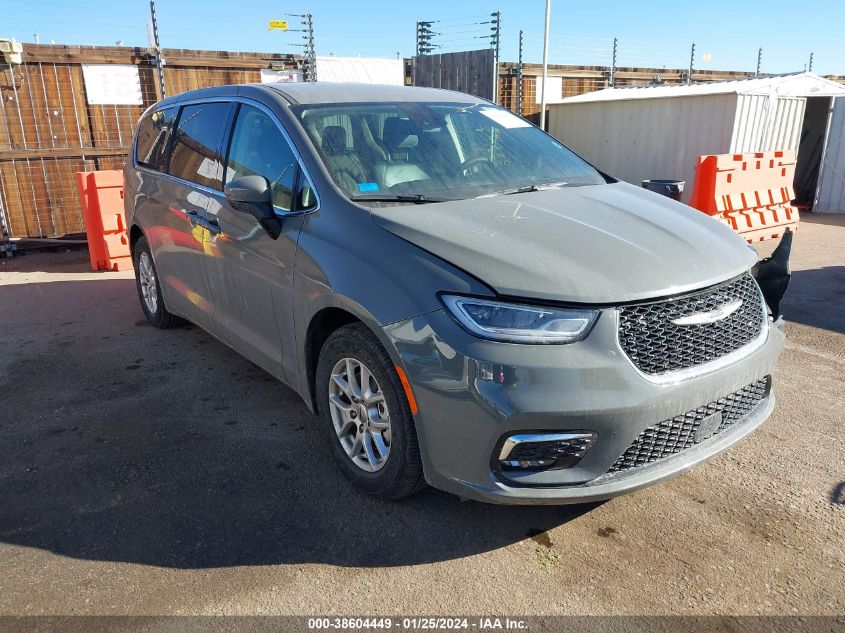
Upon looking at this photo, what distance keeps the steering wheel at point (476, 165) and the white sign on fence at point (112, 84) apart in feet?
26.3

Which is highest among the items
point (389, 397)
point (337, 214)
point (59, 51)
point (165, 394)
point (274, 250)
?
point (59, 51)

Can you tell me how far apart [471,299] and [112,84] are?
9.18 m

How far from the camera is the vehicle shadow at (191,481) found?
2.80 meters

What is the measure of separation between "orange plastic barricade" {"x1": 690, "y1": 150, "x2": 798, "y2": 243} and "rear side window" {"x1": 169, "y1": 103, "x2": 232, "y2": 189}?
6.44 metres

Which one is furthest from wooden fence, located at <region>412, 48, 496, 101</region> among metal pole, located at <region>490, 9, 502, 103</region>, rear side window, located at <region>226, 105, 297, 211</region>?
rear side window, located at <region>226, 105, 297, 211</region>

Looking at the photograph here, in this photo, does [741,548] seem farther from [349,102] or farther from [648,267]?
[349,102]

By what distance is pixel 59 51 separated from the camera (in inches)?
362

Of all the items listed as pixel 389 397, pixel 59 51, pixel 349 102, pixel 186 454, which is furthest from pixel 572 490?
pixel 59 51

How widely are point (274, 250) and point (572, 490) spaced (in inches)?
73.6

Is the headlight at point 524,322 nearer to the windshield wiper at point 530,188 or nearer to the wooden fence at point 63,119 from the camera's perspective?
the windshield wiper at point 530,188

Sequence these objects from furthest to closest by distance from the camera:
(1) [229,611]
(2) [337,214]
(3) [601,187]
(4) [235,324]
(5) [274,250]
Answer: (4) [235,324] → (3) [601,187] → (5) [274,250] → (2) [337,214] → (1) [229,611]

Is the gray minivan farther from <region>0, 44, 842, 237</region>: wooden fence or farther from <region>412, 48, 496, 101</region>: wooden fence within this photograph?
<region>412, 48, 496, 101</region>: wooden fence

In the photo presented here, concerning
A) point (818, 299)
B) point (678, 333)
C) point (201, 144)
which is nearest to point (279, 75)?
point (201, 144)

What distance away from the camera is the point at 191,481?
3.30m
